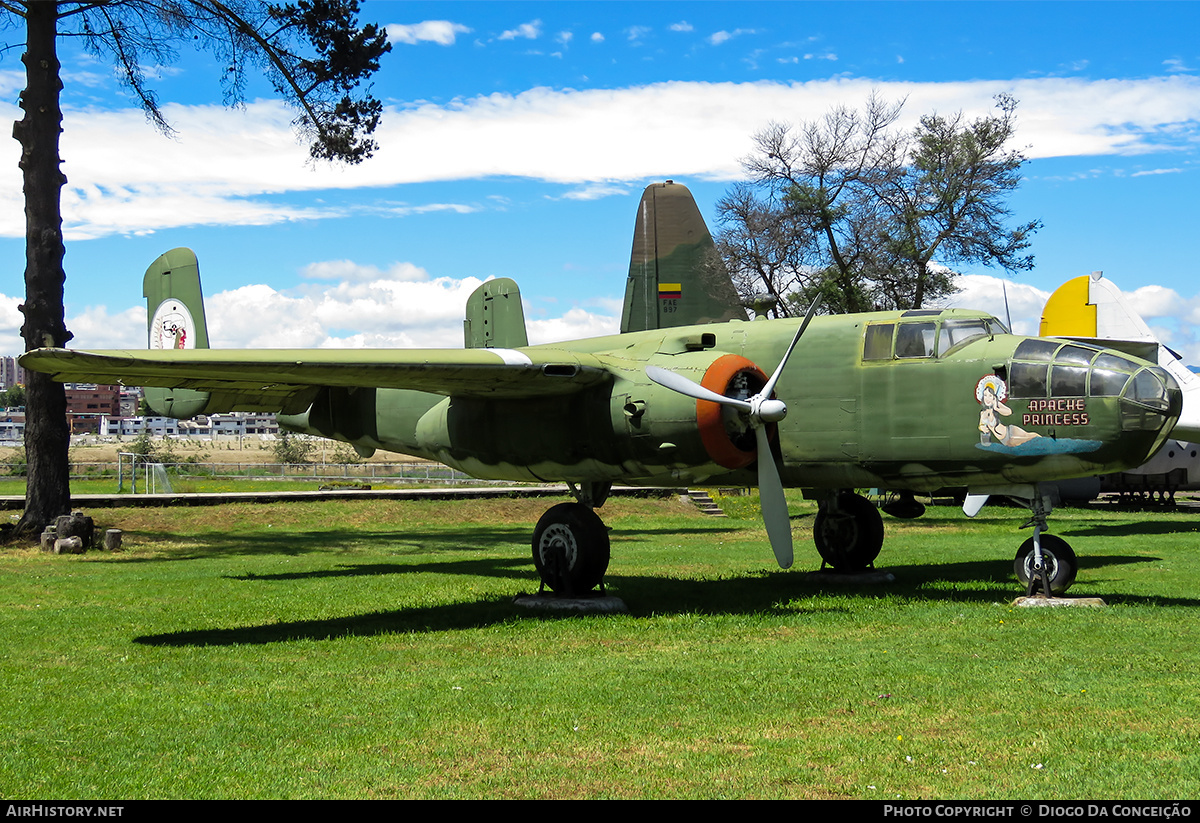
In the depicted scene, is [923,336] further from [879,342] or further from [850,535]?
[850,535]

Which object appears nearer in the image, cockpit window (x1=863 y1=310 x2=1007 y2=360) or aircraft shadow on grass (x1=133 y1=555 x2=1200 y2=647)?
aircraft shadow on grass (x1=133 y1=555 x2=1200 y2=647)

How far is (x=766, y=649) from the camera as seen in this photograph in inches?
429

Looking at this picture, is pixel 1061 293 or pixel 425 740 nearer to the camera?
pixel 425 740

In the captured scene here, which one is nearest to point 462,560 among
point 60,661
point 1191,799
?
point 60,661

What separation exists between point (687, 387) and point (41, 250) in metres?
19.4

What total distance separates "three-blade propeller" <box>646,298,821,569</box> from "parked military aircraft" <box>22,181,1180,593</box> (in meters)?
0.03

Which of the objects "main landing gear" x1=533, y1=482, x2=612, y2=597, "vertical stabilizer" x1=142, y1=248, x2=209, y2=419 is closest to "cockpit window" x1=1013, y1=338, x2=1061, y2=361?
"main landing gear" x1=533, y1=482, x2=612, y2=597

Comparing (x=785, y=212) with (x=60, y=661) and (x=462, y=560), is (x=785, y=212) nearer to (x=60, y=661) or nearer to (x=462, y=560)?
(x=462, y=560)

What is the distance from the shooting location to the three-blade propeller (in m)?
12.7

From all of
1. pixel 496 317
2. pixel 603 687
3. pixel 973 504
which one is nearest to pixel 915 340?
pixel 973 504

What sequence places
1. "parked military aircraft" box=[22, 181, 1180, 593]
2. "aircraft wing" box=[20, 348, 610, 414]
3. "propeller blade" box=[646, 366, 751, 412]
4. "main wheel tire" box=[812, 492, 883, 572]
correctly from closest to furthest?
"aircraft wing" box=[20, 348, 610, 414] → "parked military aircraft" box=[22, 181, 1180, 593] → "propeller blade" box=[646, 366, 751, 412] → "main wheel tire" box=[812, 492, 883, 572]

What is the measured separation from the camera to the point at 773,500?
13383mm

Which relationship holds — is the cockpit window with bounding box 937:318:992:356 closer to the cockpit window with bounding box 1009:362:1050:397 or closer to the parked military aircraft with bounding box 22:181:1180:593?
the parked military aircraft with bounding box 22:181:1180:593

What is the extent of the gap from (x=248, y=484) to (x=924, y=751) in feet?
147
